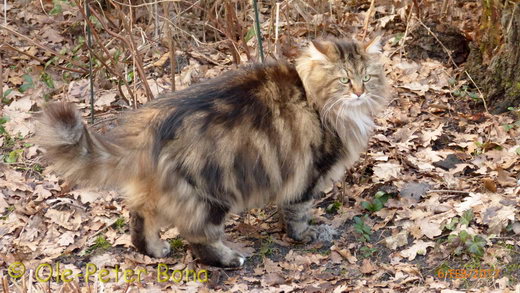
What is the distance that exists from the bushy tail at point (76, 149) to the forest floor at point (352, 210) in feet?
2.19

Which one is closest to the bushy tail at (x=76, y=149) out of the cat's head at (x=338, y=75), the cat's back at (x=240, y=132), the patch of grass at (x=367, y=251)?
the cat's back at (x=240, y=132)

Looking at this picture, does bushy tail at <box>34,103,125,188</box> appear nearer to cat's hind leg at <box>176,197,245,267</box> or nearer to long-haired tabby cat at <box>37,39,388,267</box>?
long-haired tabby cat at <box>37,39,388,267</box>

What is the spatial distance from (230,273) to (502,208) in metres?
1.96

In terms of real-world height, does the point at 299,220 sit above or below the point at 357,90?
below

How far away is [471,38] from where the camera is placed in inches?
280

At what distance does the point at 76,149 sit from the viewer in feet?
14.3

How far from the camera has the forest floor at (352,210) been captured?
15.4 ft

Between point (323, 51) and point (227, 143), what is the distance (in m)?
0.89

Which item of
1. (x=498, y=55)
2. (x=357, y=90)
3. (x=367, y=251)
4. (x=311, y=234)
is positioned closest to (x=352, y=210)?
(x=311, y=234)

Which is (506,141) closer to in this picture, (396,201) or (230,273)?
(396,201)

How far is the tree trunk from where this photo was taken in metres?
6.16

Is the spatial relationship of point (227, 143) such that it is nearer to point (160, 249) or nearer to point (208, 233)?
point (208, 233)

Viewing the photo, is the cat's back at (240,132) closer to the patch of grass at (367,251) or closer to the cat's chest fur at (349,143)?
the cat's chest fur at (349,143)

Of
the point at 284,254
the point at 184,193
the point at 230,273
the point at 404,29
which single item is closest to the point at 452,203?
the point at 284,254
